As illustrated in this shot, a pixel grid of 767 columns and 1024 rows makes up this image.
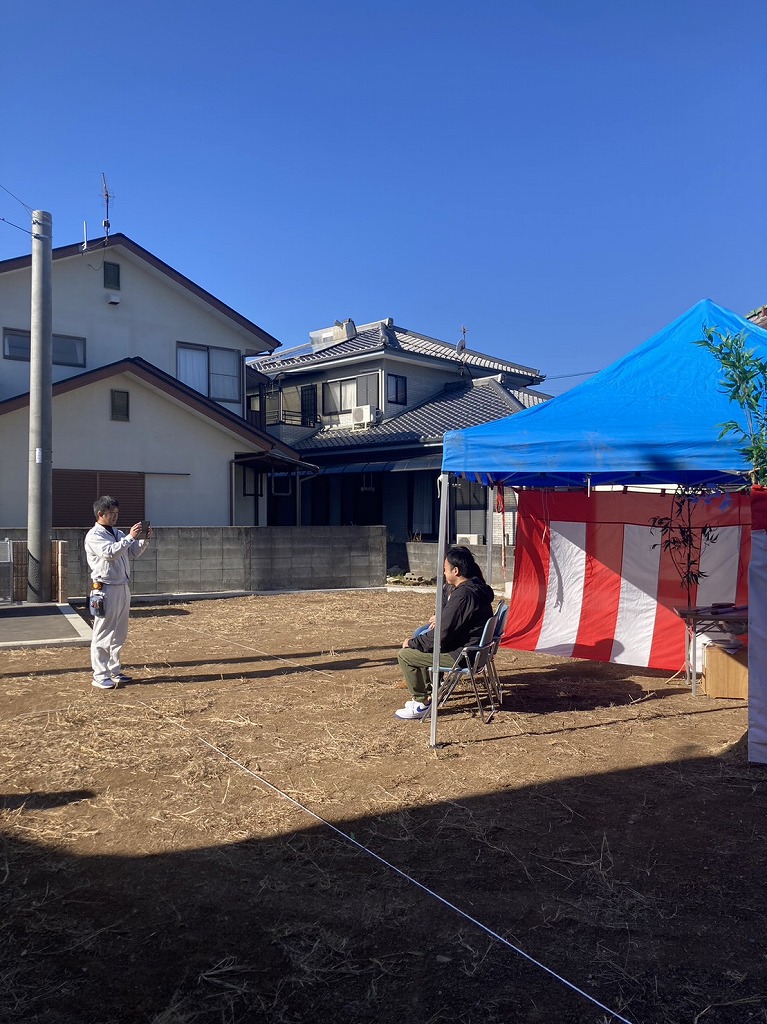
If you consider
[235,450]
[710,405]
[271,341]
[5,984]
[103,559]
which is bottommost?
[5,984]

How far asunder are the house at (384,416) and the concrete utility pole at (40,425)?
30.3 ft

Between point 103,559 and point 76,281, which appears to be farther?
point 76,281

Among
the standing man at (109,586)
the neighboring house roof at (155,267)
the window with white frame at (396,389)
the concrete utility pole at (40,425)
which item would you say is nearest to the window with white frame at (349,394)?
the window with white frame at (396,389)

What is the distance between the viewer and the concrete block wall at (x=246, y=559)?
14164mm

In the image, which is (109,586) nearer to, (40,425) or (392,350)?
(40,425)

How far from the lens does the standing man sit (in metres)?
7.02

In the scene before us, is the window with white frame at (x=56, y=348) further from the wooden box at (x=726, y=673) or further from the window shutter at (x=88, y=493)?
the wooden box at (x=726, y=673)

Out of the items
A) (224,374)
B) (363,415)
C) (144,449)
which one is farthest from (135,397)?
(363,415)

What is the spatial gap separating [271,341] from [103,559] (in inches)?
594

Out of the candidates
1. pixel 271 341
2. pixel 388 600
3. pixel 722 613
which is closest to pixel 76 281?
pixel 271 341

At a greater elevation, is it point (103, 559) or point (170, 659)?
point (103, 559)

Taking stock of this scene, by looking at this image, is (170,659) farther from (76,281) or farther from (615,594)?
(76,281)

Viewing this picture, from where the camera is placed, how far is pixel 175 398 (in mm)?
17656

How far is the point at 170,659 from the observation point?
8.58m
